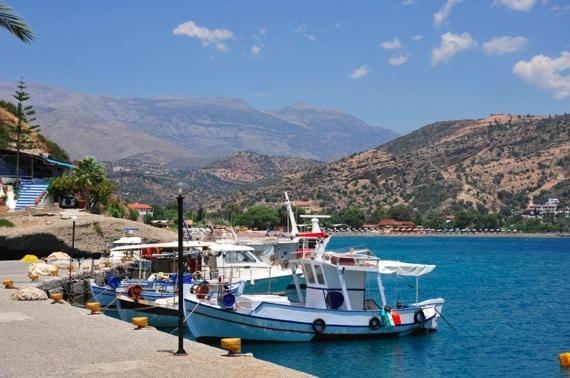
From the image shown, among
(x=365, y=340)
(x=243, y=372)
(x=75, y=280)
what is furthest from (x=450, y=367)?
(x=75, y=280)

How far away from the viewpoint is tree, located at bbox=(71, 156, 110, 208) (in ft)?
217

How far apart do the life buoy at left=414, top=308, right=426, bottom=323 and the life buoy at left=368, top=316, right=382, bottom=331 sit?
7.33 feet

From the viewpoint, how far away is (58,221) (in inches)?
2179

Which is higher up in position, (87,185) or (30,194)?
(87,185)

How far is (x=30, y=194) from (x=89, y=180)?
5.30m

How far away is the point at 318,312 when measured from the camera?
96.8 feet

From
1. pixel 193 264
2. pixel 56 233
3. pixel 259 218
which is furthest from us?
pixel 259 218

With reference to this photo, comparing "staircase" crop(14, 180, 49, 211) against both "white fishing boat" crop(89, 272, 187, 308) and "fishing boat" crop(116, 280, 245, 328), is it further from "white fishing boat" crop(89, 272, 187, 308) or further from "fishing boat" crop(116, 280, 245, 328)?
"fishing boat" crop(116, 280, 245, 328)

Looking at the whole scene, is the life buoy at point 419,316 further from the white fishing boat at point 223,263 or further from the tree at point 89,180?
the tree at point 89,180

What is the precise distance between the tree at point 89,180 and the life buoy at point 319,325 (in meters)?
41.0

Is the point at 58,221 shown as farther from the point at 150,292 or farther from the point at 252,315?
the point at 252,315

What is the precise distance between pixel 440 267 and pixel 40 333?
67.3m

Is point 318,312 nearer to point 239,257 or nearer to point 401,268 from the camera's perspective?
point 401,268

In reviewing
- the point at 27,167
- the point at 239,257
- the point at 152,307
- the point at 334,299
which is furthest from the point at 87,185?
the point at 334,299
